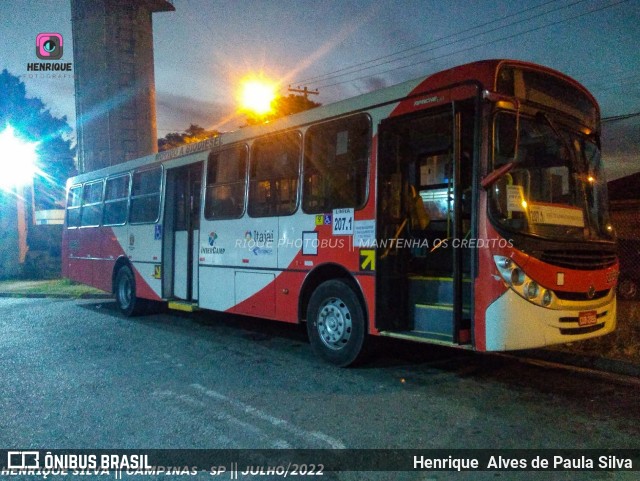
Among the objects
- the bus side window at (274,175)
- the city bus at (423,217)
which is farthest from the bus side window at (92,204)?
the bus side window at (274,175)

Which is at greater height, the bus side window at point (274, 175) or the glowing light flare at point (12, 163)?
the glowing light flare at point (12, 163)

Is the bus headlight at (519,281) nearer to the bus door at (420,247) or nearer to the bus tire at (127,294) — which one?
the bus door at (420,247)

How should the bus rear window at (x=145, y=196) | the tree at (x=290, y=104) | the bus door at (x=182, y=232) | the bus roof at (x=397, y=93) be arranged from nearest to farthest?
1. the bus roof at (x=397, y=93)
2. the bus door at (x=182, y=232)
3. the bus rear window at (x=145, y=196)
4. the tree at (x=290, y=104)

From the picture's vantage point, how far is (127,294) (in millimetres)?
11242

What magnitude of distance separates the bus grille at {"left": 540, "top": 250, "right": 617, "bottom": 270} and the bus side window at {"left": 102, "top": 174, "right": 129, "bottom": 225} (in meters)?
8.87

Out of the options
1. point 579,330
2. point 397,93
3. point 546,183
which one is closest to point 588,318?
point 579,330

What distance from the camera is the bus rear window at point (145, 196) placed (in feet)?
33.7

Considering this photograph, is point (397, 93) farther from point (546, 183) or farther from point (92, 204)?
point (92, 204)

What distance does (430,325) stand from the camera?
579 centimetres

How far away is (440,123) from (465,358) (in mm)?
3187

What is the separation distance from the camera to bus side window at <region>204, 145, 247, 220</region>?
816cm

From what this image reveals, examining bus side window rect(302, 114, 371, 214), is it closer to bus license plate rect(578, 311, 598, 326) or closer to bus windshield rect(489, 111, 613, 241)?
bus windshield rect(489, 111, 613, 241)

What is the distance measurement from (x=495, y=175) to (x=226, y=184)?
475cm

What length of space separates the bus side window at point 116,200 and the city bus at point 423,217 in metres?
3.00
